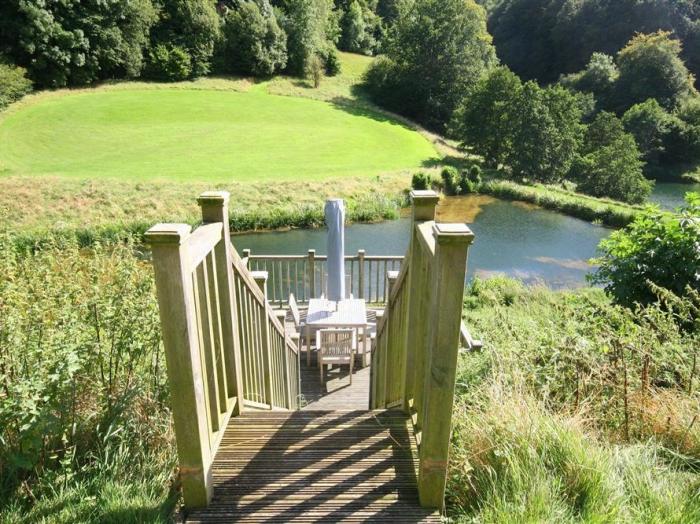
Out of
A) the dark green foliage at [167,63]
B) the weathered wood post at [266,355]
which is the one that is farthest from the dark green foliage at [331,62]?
the weathered wood post at [266,355]

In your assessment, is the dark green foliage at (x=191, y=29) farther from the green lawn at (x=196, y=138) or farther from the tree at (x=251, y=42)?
the green lawn at (x=196, y=138)

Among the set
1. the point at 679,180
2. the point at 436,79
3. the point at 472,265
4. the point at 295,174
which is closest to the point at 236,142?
the point at 295,174

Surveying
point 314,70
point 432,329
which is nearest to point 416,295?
point 432,329

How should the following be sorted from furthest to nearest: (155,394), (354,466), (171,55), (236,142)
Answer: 1. (171,55)
2. (236,142)
3. (155,394)
4. (354,466)

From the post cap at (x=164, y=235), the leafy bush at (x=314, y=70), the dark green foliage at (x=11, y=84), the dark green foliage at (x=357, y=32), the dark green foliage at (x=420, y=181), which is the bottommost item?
the dark green foliage at (x=420, y=181)

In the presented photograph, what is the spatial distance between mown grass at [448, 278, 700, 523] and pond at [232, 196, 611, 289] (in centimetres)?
976

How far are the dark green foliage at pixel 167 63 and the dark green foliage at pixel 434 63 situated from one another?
16.0 meters

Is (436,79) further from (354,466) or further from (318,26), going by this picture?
(354,466)

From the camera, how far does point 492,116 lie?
92.7ft

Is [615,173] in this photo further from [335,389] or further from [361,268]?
[335,389]

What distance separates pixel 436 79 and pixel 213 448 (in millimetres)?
41142

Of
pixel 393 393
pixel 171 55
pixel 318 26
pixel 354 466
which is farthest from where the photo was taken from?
pixel 318 26

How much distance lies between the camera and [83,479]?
6.78 feet

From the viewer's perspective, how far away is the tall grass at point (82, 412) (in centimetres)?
196
